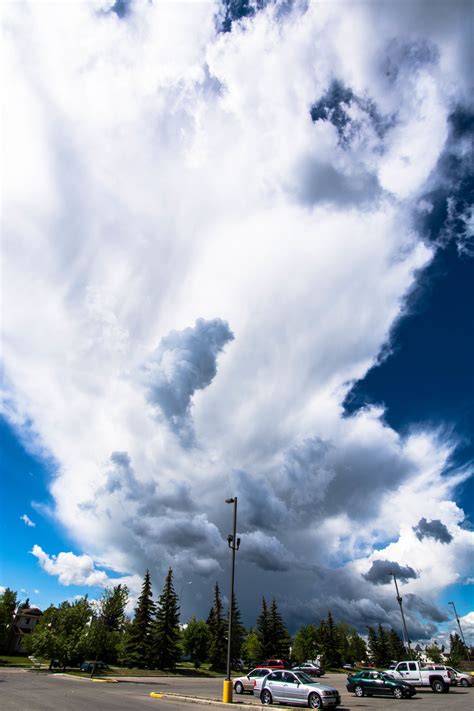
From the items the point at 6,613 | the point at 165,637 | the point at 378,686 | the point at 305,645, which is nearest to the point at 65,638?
the point at 165,637

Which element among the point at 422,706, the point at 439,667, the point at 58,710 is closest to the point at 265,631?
the point at 439,667

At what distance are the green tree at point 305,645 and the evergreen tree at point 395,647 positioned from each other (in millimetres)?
→ 19122

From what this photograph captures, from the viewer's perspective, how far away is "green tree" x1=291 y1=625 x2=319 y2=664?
79125 millimetres

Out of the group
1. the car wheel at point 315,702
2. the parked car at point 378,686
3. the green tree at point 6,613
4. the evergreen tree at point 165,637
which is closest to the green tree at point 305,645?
the evergreen tree at point 165,637

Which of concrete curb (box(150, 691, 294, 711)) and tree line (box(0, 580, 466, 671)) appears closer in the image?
concrete curb (box(150, 691, 294, 711))

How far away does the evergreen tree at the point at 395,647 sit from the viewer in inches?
3531

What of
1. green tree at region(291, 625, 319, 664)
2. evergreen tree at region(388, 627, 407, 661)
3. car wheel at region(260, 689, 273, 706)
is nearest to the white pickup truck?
car wheel at region(260, 689, 273, 706)

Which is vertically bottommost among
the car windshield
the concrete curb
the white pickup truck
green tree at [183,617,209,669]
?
the concrete curb

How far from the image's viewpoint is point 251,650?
78.9 meters

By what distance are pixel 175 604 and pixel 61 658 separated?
1647cm

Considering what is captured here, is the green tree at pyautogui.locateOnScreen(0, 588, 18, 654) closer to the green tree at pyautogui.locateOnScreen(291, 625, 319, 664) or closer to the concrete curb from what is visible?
the green tree at pyautogui.locateOnScreen(291, 625, 319, 664)

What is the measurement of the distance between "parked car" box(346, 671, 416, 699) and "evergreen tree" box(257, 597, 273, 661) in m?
42.0

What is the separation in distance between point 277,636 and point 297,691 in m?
51.2

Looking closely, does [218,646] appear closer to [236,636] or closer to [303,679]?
[236,636]
